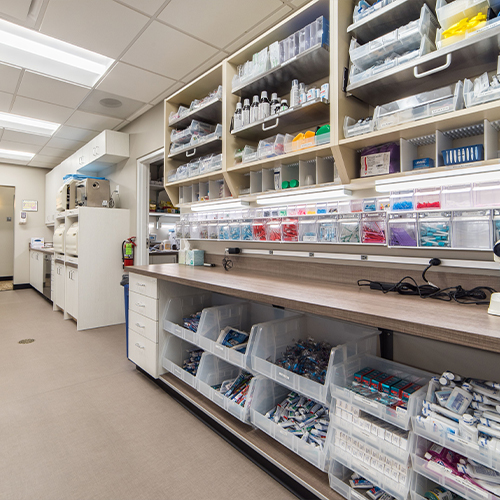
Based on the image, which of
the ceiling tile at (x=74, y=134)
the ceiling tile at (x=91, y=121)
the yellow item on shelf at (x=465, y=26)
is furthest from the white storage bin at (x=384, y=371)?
the ceiling tile at (x=74, y=134)

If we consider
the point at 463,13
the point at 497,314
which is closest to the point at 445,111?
the point at 463,13

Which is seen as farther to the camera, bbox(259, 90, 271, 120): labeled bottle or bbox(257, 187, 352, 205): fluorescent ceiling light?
bbox(259, 90, 271, 120): labeled bottle

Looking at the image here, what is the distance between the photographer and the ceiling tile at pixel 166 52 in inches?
107

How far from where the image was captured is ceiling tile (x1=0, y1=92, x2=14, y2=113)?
3892 millimetres

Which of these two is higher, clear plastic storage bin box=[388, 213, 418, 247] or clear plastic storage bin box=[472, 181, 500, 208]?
clear plastic storage bin box=[472, 181, 500, 208]

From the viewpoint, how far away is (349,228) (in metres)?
1.87

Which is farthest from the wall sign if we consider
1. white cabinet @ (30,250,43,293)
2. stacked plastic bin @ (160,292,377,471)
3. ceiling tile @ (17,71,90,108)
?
stacked plastic bin @ (160,292,377,471)

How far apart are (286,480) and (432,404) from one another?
2.86 feet

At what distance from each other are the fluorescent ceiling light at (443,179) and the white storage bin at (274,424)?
121cm

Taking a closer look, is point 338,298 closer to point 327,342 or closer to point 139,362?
point 327,342

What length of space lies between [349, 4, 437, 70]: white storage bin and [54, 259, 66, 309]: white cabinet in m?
4.76

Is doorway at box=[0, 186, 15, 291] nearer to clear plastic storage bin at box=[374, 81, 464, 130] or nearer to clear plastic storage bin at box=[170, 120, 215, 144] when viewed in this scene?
clear plastic storage bin at box=[170, 120, 215, 144]

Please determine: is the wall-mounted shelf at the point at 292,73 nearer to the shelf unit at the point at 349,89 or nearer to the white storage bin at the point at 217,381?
the shelf unit at the point at 349,89

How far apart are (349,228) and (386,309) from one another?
761 mm
